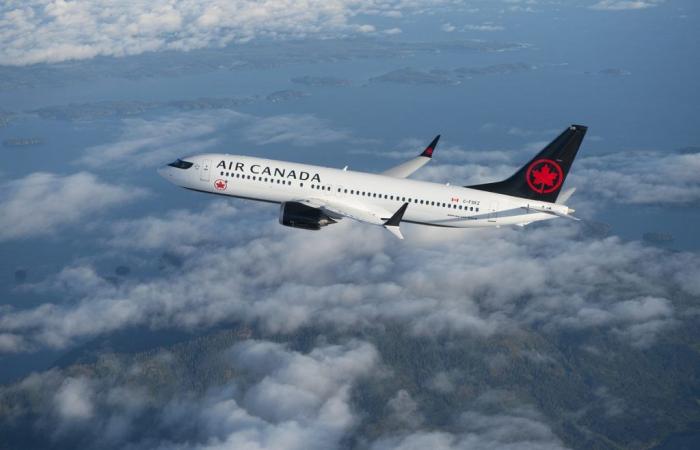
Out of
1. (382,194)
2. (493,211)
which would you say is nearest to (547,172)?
(493,211)

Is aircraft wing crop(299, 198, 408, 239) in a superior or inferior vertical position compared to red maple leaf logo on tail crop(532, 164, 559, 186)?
inferior

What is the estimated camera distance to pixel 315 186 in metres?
80.6

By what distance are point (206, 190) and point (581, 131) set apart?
160 ft

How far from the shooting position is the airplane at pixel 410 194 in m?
78.1

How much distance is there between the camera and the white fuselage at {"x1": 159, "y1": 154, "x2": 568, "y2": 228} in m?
79.8

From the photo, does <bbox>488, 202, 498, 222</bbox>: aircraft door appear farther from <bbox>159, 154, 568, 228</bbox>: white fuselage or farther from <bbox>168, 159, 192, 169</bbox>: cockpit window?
<bbox>168, 159, 192, 169</bbox>: cockpit window

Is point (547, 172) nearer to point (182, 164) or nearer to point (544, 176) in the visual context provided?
point (544, 176)

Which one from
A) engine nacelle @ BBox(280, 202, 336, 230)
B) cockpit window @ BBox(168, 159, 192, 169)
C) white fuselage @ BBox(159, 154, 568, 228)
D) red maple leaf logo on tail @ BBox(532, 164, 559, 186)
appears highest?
red maple leaf logo on tail @ BBox(532, 164, 559, 186)

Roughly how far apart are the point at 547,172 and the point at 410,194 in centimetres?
1738

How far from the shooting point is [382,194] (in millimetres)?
79500

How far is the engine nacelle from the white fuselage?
3680 millimetres

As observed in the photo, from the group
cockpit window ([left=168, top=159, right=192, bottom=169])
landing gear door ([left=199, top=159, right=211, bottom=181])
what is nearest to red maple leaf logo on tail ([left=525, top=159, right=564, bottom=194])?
landing gear door ([left=199, top=159, right=211, bottom=181])

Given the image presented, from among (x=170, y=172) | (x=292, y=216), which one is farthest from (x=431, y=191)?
(x=170, y=172)

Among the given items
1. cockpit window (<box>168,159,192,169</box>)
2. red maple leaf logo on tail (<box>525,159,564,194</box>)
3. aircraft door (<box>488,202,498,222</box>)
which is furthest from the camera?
cockpit window (<box>168,159,192,169</box>)
